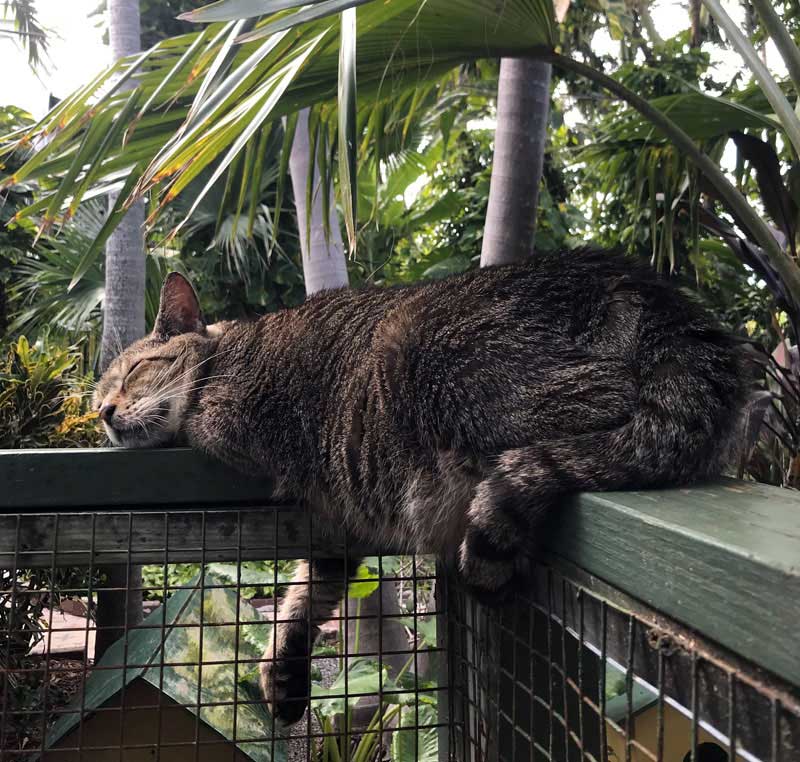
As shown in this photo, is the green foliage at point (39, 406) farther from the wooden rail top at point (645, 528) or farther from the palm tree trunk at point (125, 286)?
the wooden rail top at point (645, 528)

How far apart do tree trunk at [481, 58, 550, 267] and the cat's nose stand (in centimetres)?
134

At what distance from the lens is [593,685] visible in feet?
5.38

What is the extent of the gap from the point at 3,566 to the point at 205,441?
1.68 ft

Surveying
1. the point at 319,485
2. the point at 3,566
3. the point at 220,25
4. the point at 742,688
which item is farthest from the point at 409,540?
the point at 220,25

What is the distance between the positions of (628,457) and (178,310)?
160cm

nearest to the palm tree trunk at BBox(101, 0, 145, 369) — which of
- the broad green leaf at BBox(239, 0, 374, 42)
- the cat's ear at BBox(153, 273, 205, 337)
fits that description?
the cat's ear at BBox(153, 273, 205, 337)

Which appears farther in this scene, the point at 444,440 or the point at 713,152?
the point at 713,152

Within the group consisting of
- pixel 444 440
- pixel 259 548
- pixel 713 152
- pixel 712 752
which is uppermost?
pixel 713 152

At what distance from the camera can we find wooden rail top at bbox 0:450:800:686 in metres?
0.68

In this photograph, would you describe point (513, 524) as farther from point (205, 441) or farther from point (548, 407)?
point (205, 441)

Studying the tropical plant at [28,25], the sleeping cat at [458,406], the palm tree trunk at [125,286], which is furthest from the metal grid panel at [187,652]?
the tropical plant at [28,25]

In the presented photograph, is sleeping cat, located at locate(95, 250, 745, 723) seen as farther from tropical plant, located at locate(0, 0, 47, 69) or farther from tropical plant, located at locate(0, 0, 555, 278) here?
tropical plant, located at locate(0, 0, 47, 69)

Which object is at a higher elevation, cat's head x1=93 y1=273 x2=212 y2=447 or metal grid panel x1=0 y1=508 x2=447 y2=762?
cat's head x1=93 y1=273 x2=212 y2=447

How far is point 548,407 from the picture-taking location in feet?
4.78
